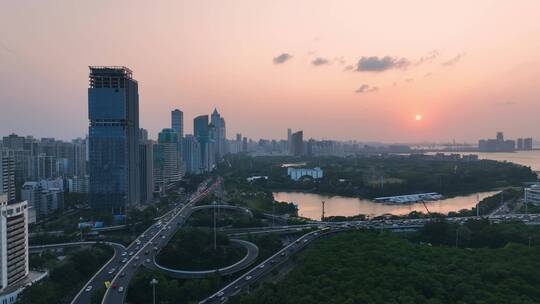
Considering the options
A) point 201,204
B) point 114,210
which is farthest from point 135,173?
Answer: point 201,204

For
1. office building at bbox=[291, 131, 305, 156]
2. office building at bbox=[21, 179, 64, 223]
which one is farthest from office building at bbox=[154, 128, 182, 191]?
office building at bbox=[291, 131, 305, 156]

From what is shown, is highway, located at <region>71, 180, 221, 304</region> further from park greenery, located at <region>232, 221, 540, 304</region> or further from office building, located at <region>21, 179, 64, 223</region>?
office building, located at <region>21, 179, 64, 223</region>

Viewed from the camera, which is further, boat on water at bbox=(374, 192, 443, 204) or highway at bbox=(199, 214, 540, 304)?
boat on water at bbox=(374, 192, 443, 204)

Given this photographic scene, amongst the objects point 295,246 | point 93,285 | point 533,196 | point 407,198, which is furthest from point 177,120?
point 93,285

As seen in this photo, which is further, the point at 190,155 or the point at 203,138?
the point at 203,138

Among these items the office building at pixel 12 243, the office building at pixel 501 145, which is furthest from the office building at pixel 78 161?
the office building at pixel 501 145

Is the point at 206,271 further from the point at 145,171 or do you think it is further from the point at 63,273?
the point at 145,171
